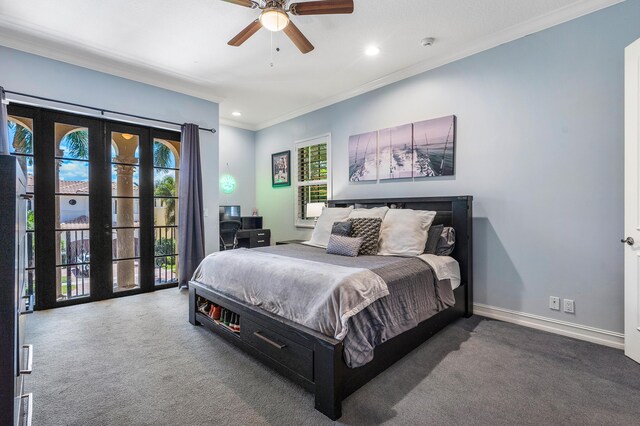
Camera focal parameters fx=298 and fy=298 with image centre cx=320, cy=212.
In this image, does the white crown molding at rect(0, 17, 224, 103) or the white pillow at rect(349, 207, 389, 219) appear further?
the white pillow at rect(349, 207, 389, 219)

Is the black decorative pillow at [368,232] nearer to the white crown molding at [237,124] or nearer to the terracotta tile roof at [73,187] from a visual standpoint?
the terracotta tile roof at [73,187]

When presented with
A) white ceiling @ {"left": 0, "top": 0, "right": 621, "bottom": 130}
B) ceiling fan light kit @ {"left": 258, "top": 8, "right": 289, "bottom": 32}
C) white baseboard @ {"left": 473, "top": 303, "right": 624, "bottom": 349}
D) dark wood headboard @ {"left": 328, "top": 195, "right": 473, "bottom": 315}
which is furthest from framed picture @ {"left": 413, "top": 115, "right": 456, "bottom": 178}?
ceiling fan light kit @ {"left": 258, "top": 8, "right": 289, "bottom": 32}

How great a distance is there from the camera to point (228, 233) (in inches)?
201

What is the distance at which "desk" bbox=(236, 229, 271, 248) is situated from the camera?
5040mm

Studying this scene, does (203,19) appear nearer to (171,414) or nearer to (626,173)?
(171,414)

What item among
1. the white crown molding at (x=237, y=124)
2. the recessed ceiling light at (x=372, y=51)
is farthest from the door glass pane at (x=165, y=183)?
the recessed ceiling light at (x=372, y=51)

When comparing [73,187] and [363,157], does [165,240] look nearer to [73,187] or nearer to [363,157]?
[73,187]

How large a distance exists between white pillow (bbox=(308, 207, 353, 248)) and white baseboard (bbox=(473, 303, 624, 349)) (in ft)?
5.69

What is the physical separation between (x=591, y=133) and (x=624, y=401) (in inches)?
78.9

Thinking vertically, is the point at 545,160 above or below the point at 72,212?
above

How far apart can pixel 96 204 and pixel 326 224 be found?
9.29 ft

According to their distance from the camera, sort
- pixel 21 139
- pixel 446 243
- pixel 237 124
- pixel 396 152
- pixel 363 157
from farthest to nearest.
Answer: pixel 237 124 < pixel 363 157 < pixel 396 152 < pixel 21 139 < pixel 446 243

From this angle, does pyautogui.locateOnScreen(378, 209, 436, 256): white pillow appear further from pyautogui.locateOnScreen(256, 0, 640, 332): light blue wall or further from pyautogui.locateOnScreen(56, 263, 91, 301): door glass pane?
pyautogui.locateOnScreen(56, 263, 91, 301): door glass pane

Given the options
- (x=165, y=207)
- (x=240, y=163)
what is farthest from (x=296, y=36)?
(x=240, y=163)
